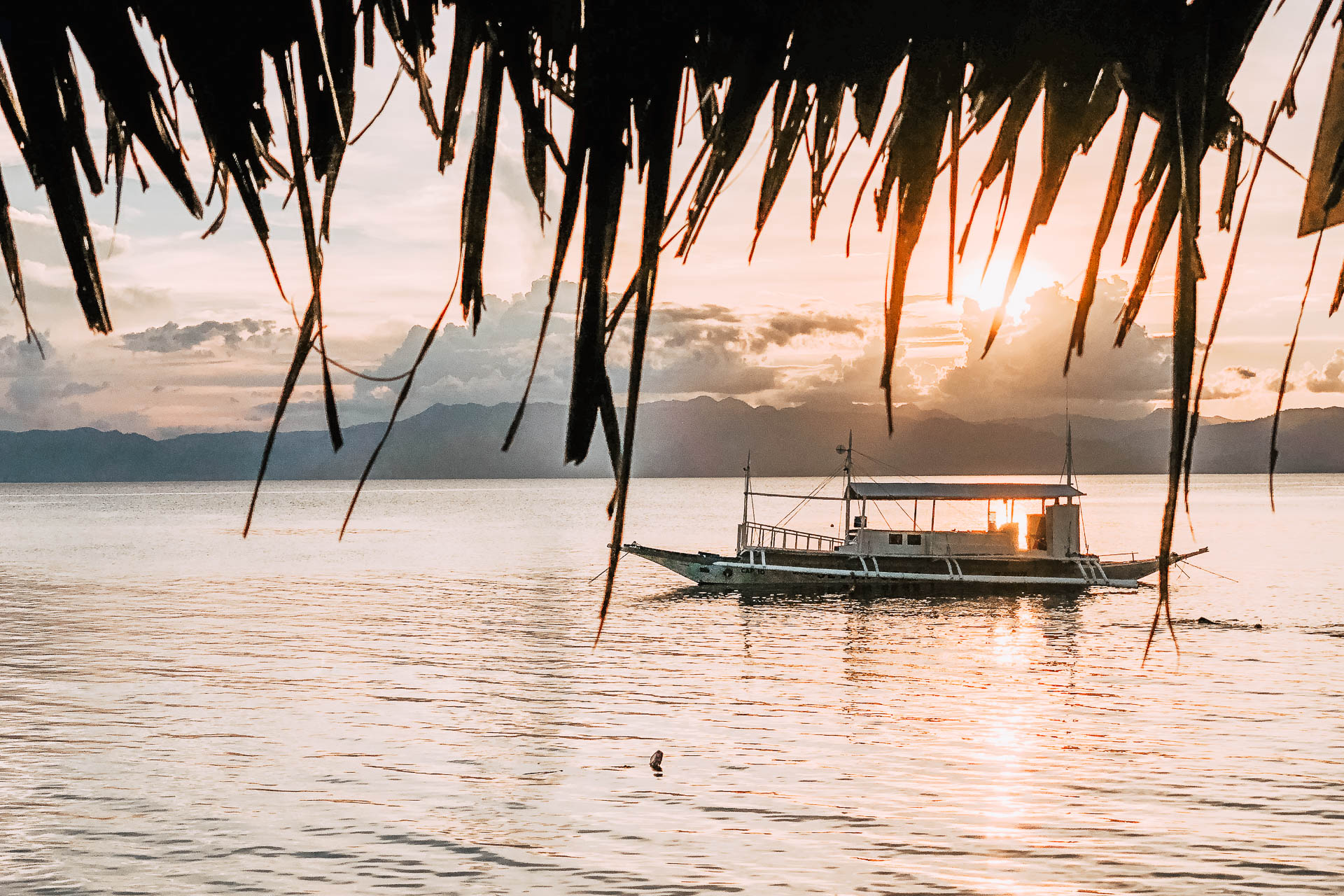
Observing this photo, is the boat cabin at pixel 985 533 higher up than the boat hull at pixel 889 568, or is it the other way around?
the boat cabin at pixel 985 533

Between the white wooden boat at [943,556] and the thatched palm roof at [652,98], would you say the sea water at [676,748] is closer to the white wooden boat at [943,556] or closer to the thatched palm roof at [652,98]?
the white wooden boat at [943,556]

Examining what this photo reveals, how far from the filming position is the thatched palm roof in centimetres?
88

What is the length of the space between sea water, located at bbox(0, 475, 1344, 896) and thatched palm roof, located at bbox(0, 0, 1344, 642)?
3217mm

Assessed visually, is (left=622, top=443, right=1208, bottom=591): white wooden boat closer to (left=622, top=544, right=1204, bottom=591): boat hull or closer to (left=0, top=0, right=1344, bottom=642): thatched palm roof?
(left=622, top=544, right=1204, bottom=591): boat hull

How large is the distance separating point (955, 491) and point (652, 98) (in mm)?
46141

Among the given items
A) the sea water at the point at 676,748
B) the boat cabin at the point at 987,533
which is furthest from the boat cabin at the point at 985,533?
the sea water at the point at 676,748

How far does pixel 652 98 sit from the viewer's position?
91 centimetres

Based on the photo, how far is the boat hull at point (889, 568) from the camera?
5012cm

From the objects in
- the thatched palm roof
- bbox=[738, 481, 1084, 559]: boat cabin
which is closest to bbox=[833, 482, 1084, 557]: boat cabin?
bbox=[738, 481, 1084, 559]: boat cabin

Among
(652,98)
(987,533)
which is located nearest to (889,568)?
(987,533)

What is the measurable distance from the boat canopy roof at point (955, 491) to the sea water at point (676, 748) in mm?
5422

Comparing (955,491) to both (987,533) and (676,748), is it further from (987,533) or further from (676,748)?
(676,748)

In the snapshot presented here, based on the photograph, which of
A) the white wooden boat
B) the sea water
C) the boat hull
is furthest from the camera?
the boat hull

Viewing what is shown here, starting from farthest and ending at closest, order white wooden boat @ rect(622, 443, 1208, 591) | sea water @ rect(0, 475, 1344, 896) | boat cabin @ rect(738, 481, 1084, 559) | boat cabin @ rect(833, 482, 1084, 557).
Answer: white wooden boat @ rect(622, 443, 1208, 591) < boat cabin @ rect(738, 481, 1084, 559) < boat cabin @ rect(833, 482, 1084, 557) < sea water @ rect(0, 475, 1344, 896)
